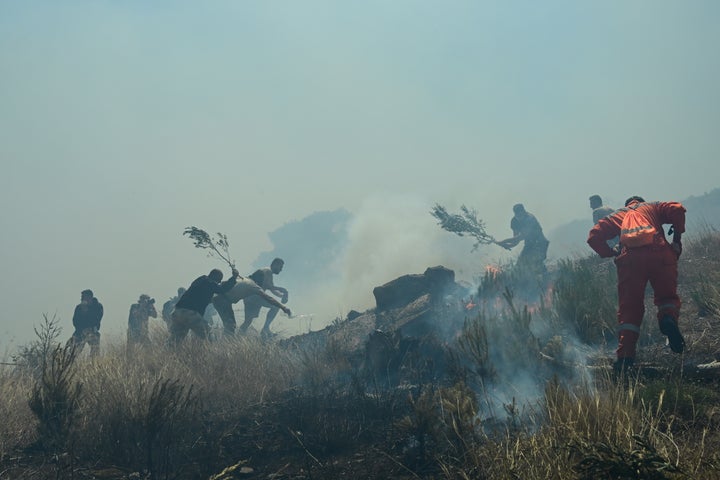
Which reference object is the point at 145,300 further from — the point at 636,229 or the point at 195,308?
the point at 636,229

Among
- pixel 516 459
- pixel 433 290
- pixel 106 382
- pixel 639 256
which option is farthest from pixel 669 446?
pixel 433 290

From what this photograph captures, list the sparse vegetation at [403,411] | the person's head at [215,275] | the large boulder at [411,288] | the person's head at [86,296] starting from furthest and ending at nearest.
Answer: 1. the person's head at [86,296]
2. the large boulder at [411,288]
3. the person's head at [215,275]
4. the sparse vegetation at [403,411]

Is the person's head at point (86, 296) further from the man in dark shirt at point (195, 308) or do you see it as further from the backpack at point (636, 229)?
the backpack at point (636, 229)

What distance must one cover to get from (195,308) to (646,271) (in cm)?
716

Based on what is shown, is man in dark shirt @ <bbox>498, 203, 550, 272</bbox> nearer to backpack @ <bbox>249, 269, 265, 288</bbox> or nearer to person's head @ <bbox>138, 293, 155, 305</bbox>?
backpack @ <bbox>249, 269, 265, 288</bbox>

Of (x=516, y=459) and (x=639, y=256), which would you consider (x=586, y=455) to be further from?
(x=639, y=256)

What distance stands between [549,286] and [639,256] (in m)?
5.35

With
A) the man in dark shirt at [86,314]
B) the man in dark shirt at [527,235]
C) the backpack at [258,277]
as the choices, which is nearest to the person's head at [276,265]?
the backpack at [258,277]

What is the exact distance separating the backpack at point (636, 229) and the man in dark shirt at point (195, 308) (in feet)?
21.2

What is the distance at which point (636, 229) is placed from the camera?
5199 millimetres

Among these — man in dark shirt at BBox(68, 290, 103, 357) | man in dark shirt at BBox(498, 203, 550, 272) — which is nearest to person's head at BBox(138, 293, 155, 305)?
man in dark shirt at BBox(68, 290, 103, 357)

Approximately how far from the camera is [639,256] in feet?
16.7

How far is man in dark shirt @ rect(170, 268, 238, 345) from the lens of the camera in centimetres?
942

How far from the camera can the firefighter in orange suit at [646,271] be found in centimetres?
482
